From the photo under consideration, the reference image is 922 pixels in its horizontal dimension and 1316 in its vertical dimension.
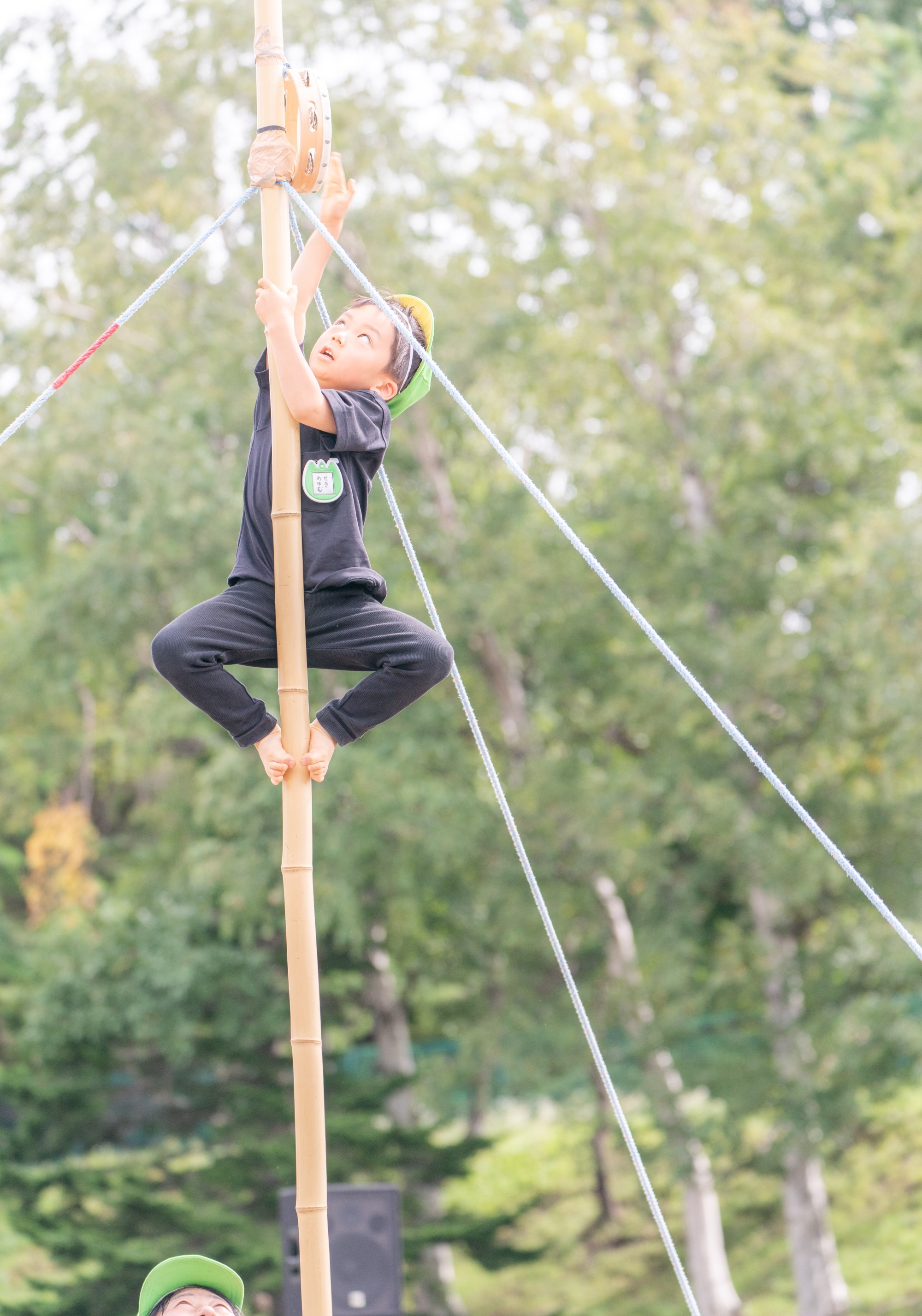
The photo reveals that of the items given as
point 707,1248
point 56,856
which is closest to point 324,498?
point 707,1248

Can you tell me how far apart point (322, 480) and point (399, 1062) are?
29.1 ft

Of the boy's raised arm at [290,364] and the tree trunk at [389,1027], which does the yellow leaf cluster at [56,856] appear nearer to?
the tree trunk at [389,1027]

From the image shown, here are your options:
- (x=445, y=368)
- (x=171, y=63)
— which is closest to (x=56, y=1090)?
(x=445, y=368)

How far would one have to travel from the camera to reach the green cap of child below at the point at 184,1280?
6.67 feet

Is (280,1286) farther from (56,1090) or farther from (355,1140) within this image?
(56,1090)

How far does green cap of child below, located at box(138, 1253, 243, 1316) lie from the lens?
2.03m

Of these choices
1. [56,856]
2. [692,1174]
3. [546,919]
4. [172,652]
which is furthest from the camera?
[56,856]

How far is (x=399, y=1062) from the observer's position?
10375mm

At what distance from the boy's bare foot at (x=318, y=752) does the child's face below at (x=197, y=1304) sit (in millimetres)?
726

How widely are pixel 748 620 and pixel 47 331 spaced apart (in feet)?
17.5

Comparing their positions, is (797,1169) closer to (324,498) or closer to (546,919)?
(546,919)

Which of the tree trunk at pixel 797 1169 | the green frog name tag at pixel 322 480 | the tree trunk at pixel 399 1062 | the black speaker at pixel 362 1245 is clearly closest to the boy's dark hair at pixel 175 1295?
the green frog name tag at pixel 322 480

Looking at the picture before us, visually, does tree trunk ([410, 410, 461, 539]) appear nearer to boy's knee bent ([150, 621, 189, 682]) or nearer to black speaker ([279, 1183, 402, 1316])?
black speaker ([279, 1183, 402, 1316])

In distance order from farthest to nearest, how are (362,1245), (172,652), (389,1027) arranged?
(389,1027) < (362,1245) < (172,652)
